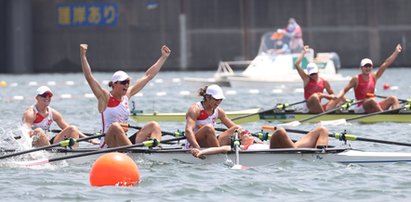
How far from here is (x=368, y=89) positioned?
67.8 ft

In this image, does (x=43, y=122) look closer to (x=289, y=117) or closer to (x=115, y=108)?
(x=115, y=108)

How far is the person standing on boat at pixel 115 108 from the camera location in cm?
1429

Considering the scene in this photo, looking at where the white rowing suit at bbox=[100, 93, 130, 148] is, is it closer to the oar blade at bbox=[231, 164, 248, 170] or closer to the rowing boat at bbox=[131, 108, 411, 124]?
the oar blade at bbox=[231, 164, 248, 170]

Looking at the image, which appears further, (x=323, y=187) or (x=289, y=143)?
(x=289, y=143)

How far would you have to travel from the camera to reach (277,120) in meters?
21.4

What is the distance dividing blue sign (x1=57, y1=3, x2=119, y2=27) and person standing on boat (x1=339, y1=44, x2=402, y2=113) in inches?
1012

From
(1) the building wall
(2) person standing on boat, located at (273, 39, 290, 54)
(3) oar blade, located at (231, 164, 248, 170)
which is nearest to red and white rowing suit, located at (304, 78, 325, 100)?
(3) oar blade, located at (231, 164, 248, 170)

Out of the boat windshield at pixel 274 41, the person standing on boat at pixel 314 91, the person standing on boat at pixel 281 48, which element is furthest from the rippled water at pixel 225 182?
the boat windshield at pixel 274 41

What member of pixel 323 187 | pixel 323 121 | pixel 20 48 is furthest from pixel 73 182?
pixel 20 48

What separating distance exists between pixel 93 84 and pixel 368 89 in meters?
7.68

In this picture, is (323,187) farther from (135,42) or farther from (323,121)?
(135,42)

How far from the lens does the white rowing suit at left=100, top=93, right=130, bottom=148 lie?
1456 centimetres

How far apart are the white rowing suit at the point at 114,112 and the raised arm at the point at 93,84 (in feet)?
0.21

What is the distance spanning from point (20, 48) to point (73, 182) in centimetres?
3231
